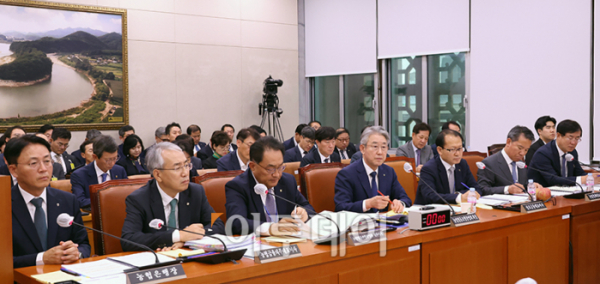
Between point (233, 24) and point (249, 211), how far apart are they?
6.82 metres

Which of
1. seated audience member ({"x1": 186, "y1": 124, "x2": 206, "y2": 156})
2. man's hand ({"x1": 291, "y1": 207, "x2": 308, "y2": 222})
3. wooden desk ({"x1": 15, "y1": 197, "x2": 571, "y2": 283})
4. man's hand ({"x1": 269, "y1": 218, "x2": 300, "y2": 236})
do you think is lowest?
wooden desk ({"x1": 15, "y1": 197, "x2": 571, "y2": 283})

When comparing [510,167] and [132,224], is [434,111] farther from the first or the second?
[132,224]

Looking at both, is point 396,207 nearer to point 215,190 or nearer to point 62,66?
point 215,190

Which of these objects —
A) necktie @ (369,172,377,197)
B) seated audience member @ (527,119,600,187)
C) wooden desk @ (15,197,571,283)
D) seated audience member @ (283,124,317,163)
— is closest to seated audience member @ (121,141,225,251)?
wooden desk @ (15,197,571,283)

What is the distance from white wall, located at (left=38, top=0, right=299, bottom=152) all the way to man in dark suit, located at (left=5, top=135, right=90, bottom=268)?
574cm

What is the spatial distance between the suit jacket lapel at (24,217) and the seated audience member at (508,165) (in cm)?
299

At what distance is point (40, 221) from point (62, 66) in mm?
5922

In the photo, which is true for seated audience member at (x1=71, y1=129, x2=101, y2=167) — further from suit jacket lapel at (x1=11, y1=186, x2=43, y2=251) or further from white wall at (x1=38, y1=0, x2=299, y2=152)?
suit jacket lapel at (x1=11, y1=186, x2=43, y2=251)

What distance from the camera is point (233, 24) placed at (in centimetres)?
910

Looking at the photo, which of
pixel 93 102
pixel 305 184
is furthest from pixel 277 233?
pixel 93 102

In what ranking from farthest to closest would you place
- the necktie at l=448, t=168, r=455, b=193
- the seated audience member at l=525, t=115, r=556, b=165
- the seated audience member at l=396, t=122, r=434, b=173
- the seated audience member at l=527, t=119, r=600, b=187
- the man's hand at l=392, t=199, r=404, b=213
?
1. the seated audience member at l=396, t=122, r=434, b=173
2. the seated audience member at l=525, t=115, r=556, b=165
3. the seated audience member at l=527, t=119, r=600, b=187
4. the necktie at l=448, t=168, r=455, b=193
5. the man's hand at l=392, t=199, r=404, b=213

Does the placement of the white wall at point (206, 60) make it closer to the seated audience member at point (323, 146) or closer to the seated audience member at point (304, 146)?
the seated audience member at point (304, 146)

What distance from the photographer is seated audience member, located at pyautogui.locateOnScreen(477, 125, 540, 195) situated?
12.8 feet

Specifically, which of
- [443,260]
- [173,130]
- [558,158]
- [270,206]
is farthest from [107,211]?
[173,130]
